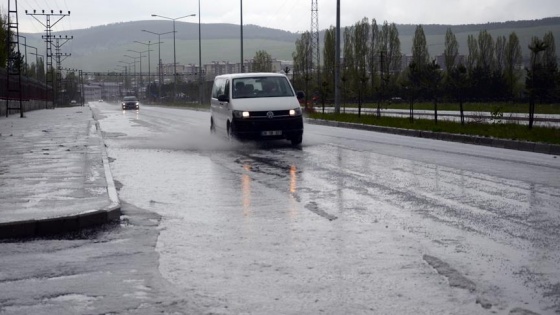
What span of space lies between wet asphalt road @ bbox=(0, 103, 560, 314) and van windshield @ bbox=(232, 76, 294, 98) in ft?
21.4

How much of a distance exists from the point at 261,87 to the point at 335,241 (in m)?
14.4

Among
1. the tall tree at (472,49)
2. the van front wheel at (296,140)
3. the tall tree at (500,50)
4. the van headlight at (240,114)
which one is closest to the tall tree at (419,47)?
the tall tree at (472,49)

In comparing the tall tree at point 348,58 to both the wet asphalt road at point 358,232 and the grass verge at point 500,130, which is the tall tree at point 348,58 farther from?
the wet asphalt road at point 358,232

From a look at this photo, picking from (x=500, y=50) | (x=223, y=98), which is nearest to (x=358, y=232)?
(x=223, y=98)

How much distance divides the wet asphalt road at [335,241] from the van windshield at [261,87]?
6525mm

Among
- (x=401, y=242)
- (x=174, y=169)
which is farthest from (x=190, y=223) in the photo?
(x=174, y=169)

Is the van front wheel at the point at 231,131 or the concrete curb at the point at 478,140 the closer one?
the concrete curb at the point at 478,140

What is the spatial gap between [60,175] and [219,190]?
310 cm

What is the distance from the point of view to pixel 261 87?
21750 mm

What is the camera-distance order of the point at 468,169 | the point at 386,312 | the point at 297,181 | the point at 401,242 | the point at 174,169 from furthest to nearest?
the point at 174,169 → the point at 468,169 → the point at 297,181 → the point at 401,242 → the point at 386,312

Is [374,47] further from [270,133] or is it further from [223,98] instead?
[270,133]

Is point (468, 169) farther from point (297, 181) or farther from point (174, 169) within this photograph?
point (174, 169)

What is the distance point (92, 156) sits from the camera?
56.9 feet

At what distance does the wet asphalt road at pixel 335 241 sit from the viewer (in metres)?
5.57
